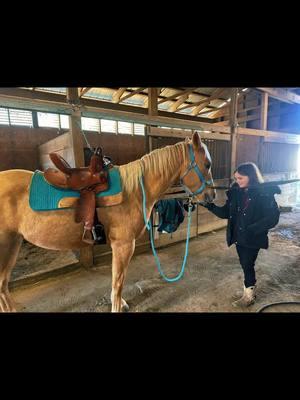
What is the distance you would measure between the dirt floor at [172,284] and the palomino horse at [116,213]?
0.50 meters

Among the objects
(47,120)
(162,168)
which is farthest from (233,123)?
(47,120)

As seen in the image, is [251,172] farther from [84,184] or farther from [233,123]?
[233,123]

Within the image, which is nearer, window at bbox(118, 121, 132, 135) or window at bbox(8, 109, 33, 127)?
window at bbox(8, 109, 33, 127)

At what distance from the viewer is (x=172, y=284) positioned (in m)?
2.21

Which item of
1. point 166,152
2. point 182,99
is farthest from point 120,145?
point 166,152

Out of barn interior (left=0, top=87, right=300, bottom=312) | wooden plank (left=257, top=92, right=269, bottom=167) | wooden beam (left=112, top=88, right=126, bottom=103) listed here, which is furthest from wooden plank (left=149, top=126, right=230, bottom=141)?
wooden beam (left=112, top=88, right=126, bottom=103)

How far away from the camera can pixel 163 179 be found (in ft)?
5.06

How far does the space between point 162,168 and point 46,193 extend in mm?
906

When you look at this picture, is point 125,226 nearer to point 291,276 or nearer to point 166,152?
point 166,152

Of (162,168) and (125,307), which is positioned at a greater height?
(162,168)

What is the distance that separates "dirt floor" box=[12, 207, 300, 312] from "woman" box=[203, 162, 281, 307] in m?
0.34

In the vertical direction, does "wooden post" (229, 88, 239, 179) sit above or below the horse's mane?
above

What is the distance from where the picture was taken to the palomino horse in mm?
1339

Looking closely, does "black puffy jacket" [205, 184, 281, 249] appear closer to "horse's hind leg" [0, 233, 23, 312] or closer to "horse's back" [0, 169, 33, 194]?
"horse's back" [0, 169, 33, 194]
